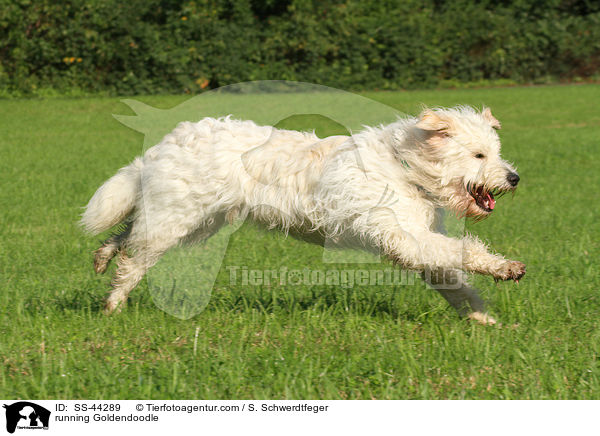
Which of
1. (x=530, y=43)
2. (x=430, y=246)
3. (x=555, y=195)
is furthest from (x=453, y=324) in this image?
(x=530, y=43)

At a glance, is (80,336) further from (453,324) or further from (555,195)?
(555,195)

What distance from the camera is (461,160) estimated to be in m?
4.86

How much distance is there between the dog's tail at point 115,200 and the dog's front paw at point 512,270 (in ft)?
8.59

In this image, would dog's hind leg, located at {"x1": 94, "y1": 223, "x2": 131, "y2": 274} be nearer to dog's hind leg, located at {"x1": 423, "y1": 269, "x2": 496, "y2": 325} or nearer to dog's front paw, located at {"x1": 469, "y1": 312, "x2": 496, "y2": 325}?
dog's hind leg, located at {"x1": 423, "y1": 269, "x2": 496, "y2": 325}

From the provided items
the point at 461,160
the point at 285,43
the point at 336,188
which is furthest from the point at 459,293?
the point at 285,43

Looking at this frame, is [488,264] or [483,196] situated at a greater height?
[483,196]

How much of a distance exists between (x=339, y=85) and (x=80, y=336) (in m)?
24.6

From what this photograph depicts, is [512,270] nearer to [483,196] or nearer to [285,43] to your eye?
[483,196]

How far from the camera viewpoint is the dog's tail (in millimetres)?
5523

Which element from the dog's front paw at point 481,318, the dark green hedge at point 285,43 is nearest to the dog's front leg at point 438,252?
the dog's front paw at point 481,318

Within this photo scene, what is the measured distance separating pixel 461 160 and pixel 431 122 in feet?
1.06

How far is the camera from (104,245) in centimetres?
570
